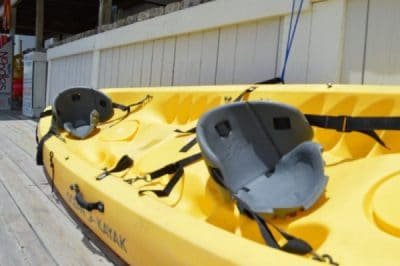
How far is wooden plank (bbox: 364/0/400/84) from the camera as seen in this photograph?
2.51 m

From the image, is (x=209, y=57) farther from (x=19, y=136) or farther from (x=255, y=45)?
(x=19, y=136)

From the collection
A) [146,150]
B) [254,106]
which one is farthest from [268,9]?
[254,106]

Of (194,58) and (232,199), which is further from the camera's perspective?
(194,58)

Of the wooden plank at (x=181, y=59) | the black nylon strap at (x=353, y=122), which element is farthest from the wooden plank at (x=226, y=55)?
the black nylon strap at (x=353, y=122)

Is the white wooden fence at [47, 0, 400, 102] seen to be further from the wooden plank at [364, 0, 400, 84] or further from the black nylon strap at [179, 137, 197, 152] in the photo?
the black nylon strap at [179, 137, 197, 152]

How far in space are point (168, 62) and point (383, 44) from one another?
8.66ft

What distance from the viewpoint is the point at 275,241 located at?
154cm

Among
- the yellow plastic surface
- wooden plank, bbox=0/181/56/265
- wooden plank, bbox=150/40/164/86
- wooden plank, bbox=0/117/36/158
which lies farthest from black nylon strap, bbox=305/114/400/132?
wooden plank, bbox=0/117/36/158

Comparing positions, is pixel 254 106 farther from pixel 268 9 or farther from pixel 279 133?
pixel 268 9

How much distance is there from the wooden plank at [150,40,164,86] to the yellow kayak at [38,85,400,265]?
1.87 metres

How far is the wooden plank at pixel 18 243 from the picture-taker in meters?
2.33

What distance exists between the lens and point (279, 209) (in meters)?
1.72

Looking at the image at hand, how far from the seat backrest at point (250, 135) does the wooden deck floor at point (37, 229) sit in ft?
2.47

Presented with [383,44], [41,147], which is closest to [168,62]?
[41,147]
